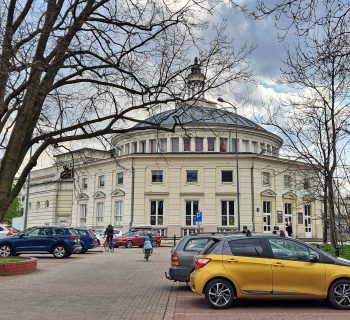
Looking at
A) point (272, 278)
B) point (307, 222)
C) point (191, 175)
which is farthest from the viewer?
point (307, 222)

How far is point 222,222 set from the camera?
54531 millimetres

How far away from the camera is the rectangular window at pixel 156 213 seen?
54.8m

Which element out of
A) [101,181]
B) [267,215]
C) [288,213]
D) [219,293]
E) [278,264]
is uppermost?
[101,181]

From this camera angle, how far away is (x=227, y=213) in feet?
179

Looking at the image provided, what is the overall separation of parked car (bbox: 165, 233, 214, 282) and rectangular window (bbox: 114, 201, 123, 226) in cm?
4339

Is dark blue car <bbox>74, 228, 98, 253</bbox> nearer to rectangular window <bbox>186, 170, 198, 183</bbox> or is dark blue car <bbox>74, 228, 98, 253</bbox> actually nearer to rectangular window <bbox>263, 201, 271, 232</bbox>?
rectangular window <bbox>186, 170, 198, 183</bbox>

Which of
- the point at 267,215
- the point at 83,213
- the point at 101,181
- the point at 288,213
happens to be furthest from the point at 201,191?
the point at 83,213

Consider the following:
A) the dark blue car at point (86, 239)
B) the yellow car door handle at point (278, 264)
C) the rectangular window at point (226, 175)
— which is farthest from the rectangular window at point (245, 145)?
the yellow car door handle at point (278, 264)

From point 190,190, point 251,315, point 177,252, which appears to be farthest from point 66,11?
point 190,190

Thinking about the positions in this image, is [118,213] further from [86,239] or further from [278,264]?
[278,264]

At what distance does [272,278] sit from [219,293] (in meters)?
1.21

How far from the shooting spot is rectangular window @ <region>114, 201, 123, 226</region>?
187 feet

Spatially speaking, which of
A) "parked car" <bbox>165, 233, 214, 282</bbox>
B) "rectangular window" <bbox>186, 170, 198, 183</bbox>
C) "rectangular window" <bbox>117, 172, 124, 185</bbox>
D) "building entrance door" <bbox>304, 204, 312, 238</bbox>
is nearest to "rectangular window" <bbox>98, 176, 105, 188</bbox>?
"rectangular window" <bbox>117, 172, 124, 185</bbox>

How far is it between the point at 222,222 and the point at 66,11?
4106cm
